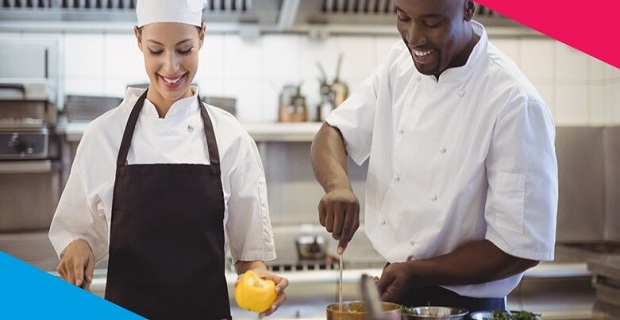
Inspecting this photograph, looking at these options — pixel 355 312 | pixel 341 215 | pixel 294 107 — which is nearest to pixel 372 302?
pixel 355 312

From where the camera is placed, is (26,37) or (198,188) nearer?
(198,188)

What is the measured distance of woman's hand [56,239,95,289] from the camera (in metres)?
1.88

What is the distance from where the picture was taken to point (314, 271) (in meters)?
3.51

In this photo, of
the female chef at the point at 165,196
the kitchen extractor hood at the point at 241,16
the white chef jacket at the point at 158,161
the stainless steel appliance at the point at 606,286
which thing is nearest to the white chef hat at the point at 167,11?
the female chef at the point at 165,196

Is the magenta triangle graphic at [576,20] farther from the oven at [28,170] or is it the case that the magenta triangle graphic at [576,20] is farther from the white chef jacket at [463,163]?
the oven at [28,170]

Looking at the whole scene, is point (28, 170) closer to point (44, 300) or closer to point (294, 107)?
point (294, 107)

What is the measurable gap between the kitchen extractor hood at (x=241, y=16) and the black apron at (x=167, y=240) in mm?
2051

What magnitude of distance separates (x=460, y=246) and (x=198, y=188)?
685 mm

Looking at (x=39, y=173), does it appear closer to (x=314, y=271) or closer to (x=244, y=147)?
(x=314, y=271)

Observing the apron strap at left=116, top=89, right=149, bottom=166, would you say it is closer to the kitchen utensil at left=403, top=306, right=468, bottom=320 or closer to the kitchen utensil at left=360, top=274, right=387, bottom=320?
the kitchen utensil at left=403, top=306, right=468, bottom=320

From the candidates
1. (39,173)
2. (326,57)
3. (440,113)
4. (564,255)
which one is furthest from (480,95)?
(39,173)


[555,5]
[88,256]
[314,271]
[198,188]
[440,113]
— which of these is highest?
[555,5]

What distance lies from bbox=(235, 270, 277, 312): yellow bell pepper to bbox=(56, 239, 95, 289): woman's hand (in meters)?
0.39

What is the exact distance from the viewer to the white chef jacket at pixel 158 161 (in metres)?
2.02
